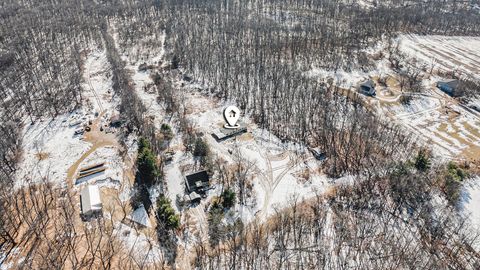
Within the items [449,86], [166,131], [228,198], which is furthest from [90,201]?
[449,86]

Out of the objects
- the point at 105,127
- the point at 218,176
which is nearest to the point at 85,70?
the point at 105,127

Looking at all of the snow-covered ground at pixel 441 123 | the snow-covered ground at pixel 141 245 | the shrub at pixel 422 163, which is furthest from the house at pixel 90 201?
the snow-covered ground at pixel 441 123

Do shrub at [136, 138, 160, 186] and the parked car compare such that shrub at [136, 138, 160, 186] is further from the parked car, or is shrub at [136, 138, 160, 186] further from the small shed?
the parked car

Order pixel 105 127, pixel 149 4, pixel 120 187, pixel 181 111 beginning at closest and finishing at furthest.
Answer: pixel 120 187
pixel 105 127
pixel 181 111
pixel 149 4

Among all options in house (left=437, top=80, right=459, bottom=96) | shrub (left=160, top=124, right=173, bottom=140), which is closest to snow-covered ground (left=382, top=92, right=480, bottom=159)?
house (left=437, top=80, right=459, bottom=96)

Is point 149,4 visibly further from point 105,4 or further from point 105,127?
point 105,127
